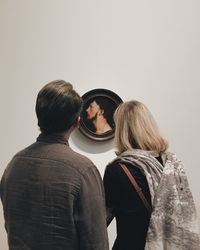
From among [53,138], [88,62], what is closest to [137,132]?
[53,138]

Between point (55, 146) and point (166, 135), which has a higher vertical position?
point (55, 146)

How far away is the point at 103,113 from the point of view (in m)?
2.27

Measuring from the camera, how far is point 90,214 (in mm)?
1063

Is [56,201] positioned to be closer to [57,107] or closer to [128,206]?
[57,107]

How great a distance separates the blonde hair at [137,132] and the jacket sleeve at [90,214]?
41cm

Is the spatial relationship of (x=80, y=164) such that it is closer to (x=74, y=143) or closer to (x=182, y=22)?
(x=74, y=143)

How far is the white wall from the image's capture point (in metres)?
2.27

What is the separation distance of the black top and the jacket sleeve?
1.01 ft

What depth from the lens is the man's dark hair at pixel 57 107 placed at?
1090 millimetres

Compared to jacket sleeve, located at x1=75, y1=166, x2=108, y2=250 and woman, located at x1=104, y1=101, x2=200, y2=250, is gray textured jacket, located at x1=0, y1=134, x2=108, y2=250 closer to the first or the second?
jacket sleeve, located at x1=75, y1=166, x2=108, y2=250

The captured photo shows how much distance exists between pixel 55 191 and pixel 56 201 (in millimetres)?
33

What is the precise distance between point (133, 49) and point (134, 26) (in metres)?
0.17

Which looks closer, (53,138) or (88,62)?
(53,138)

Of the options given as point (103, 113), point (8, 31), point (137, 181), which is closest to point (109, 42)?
point (103, 113)
